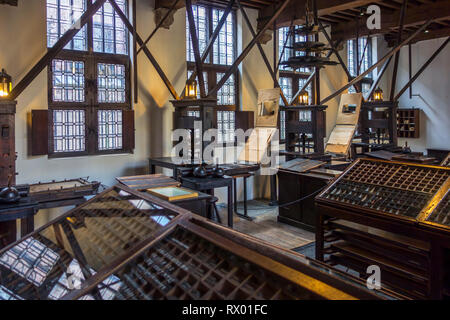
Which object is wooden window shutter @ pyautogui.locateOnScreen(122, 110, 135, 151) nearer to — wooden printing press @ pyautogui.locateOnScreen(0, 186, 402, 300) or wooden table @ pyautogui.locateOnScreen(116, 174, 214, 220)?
wooden table @ pyautogui.locateOnScreen(116, 174, 214, 220)

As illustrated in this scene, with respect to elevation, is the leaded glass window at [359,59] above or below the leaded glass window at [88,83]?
above

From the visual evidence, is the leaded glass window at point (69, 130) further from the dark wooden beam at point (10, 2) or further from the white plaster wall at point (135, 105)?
the dark wooden beam at point (10, 2)

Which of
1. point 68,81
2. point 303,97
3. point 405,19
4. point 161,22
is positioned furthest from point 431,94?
point 68,81

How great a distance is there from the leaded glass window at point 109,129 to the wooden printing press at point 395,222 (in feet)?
14.0

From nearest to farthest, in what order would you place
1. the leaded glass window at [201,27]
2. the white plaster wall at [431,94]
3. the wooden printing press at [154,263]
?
1. the wooden printing press at [154,263]
2. the leaded glass window at [201,27]
3. the white plaster wall at [431,94]

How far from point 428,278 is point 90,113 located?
5.15m

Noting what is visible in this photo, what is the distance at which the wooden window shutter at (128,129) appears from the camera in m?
6.08

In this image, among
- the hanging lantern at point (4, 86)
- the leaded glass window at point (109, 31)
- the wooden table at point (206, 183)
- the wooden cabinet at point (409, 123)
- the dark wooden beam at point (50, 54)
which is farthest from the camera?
A: the wooden cabinet at point (409, 123)

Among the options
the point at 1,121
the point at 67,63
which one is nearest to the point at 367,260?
the point at 1,121

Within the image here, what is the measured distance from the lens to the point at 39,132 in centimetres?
530

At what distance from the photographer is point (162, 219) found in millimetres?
1273

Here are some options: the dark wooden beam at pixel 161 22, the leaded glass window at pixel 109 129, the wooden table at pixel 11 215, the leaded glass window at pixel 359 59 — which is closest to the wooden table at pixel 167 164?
the leaded glass window at pixel 109 129

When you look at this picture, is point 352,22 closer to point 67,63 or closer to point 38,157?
point 67,63

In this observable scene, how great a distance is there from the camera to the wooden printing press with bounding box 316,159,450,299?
6.76 feet
